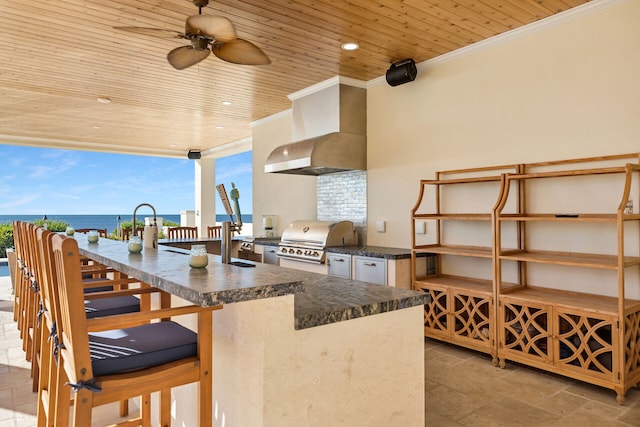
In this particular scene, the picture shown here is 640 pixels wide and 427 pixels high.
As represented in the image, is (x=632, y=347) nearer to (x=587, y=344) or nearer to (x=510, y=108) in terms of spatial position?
(x=587, y=344)

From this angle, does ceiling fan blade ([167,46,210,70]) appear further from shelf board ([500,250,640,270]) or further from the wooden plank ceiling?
shelf board ([500,250,640,270])

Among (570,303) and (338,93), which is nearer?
(570,303)

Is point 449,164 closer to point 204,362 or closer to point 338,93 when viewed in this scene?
point 338,93

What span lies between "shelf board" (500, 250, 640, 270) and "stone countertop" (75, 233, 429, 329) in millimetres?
1471

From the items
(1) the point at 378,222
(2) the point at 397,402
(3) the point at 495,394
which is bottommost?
(3) the point at 495,394

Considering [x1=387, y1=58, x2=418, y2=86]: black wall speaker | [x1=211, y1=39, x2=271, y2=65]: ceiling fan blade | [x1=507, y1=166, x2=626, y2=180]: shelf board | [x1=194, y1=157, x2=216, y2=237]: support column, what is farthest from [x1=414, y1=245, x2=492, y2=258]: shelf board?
[x1=194, y1=157, x2=216, y2=237]: support column

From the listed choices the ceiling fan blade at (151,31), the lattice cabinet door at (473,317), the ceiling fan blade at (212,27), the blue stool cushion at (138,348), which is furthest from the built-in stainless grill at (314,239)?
the blue stool cushion at (138,348)

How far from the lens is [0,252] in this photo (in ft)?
29.4

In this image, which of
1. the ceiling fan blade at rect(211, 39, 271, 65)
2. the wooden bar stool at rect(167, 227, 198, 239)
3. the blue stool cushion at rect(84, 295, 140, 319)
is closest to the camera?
the blue stool cushion at rect(84, 295, 140, 319)

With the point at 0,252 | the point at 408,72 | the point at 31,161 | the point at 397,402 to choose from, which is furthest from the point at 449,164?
the point at 31,161

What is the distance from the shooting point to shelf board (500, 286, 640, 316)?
2637mm

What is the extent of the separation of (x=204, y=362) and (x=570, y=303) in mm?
2436

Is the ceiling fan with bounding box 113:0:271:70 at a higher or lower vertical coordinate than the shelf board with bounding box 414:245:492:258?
higher

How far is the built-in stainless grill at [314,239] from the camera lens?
4.51 metres
